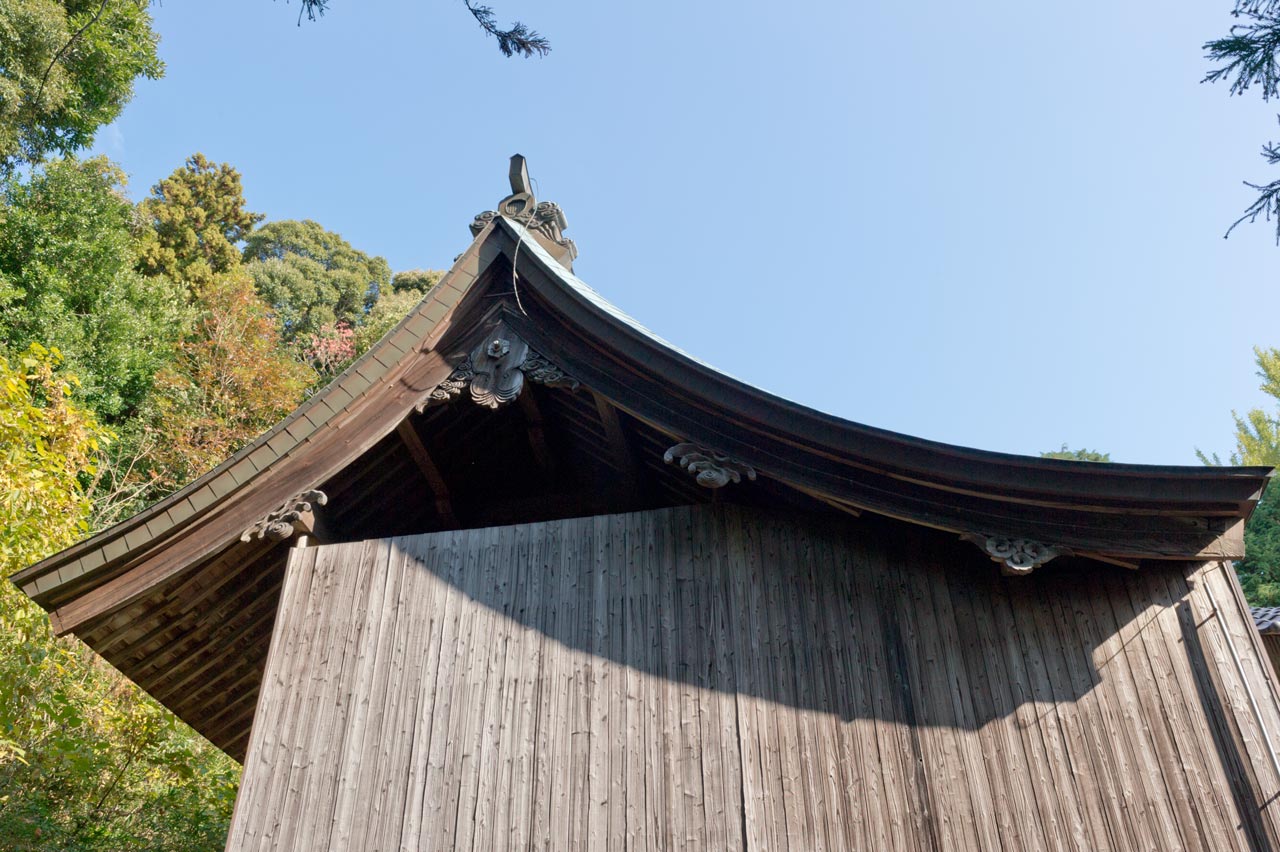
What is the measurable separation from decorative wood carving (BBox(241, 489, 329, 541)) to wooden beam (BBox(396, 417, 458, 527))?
691 mm

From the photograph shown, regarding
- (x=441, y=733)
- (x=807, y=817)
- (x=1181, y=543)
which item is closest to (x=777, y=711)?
(x=807, y=817)

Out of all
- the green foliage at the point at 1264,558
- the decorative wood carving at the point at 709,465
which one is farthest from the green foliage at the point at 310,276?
the decorative wood carving at the point at 709,465

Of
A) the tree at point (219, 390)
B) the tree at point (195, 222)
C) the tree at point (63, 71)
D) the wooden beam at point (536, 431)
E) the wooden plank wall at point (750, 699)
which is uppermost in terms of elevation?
the tree at point (195, 222)

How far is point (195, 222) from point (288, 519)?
106 feet

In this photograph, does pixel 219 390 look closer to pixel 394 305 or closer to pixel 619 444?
pixel 394 305

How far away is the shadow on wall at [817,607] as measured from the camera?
14.3 ft

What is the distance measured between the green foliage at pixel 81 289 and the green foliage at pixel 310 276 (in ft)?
28.5

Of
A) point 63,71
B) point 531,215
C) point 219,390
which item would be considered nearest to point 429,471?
point 531,215

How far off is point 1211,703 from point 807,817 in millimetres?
1890

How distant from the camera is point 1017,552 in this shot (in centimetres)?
439

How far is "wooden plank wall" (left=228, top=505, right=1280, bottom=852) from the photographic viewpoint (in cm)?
403

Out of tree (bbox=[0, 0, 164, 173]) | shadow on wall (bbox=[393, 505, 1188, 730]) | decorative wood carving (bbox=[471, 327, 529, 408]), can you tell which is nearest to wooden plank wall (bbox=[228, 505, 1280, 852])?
shadow on wall (bbox=[393, 505, 1188, 730])

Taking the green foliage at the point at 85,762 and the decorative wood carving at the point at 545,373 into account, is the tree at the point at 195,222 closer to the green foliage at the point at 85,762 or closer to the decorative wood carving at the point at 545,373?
the green foliage at the point at 85,762

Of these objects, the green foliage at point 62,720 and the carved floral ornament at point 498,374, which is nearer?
the carved floral ornament at point 498,374
